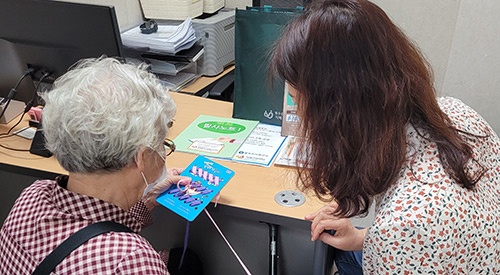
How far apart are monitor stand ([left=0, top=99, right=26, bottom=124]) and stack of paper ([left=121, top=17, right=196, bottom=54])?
59 cm

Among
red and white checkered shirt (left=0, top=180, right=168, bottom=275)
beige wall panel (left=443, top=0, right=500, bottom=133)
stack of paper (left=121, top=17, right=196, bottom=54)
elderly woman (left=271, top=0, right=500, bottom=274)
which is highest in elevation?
elderly woman (left=271, top=0, right=500, bottom=274)

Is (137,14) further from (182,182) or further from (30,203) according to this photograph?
(30,203)

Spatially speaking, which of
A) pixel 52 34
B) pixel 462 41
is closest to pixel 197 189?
pixel 52 34

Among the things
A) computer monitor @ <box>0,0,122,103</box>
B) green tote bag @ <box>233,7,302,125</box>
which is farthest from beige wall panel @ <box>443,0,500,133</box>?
computer monitor @ <box>0,0,122,103</box>

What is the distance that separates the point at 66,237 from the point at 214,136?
775 mm

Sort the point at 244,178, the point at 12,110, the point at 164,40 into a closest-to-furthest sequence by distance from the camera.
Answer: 1. the point at 244,178
2. the point at 12,110
3. the point at 164,40

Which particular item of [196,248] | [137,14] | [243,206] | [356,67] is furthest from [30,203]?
[137,14]

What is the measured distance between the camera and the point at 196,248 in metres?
1.79

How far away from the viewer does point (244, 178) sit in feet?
4.43

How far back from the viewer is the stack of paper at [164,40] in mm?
2084

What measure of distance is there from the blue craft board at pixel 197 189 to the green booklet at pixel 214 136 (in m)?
0.13

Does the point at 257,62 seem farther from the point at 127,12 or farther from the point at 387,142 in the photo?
the point at 127,12

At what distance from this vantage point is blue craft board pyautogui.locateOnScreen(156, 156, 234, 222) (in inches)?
46.3

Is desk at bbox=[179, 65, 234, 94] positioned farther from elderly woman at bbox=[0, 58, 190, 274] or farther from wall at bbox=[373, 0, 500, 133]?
elderly woman at bbox=[0, 58, 190, 274]
